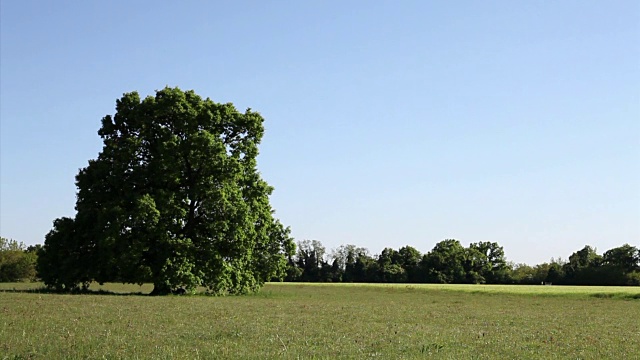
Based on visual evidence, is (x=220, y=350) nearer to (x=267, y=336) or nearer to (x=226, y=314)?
(x=267, y=336)

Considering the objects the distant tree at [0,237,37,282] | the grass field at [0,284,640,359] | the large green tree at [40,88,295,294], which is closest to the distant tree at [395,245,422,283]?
the distant tree at [0,237,37,282]

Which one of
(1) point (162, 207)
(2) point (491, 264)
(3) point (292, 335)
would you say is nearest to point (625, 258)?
(2) point (491, 264)

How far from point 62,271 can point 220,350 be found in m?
35.9

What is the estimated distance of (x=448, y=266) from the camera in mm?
133750

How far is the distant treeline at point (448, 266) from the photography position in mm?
120438

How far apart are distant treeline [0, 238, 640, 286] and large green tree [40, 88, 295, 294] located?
64905 millimetres

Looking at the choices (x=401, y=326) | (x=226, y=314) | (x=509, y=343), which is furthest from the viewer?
(x=226, y=314)

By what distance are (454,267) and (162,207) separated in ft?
318

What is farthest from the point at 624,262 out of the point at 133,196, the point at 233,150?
the point at 133,196

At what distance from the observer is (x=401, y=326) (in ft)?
76.0

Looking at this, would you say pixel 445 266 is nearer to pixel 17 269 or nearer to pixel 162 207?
pixel 17 269

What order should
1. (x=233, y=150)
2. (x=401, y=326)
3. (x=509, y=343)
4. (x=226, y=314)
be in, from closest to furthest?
(x=509, y=343)
(x=401, y=326)
(x=226, y=314)
(x=233, y=150)

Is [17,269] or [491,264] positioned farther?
[491,264]

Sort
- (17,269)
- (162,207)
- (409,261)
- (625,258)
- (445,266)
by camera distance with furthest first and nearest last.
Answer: (409,261), (445,266), (625,258), (17,269), (162,207)
